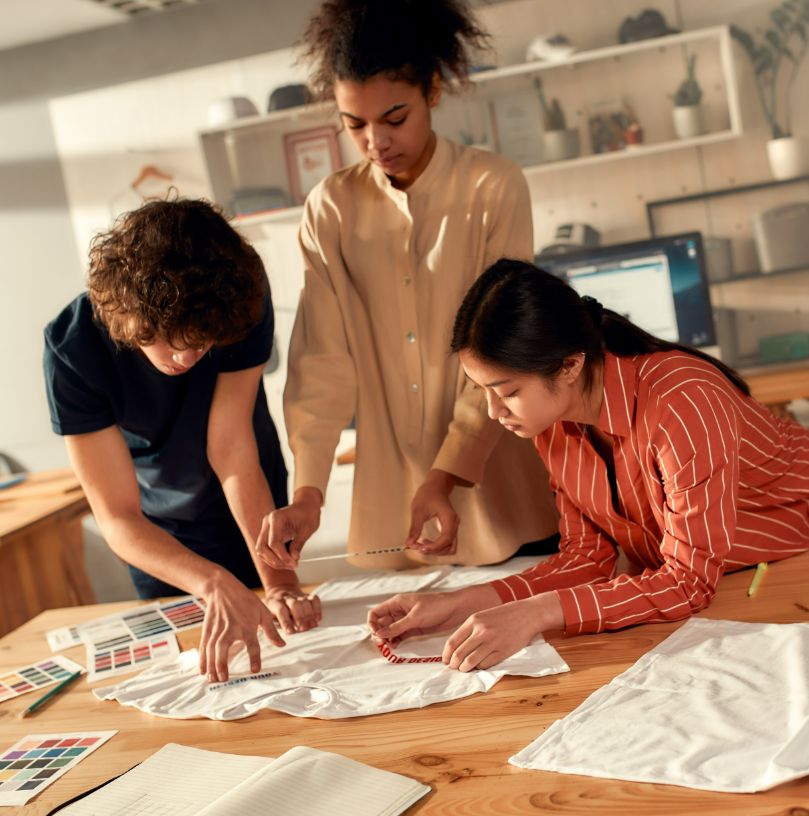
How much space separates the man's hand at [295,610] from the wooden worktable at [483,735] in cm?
30

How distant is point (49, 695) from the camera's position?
1.56m

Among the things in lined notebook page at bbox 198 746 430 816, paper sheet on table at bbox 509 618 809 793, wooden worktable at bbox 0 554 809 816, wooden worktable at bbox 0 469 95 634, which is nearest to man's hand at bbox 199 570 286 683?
wooden worktable at bbox 0 554 809 816

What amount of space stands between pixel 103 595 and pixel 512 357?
3616 mm

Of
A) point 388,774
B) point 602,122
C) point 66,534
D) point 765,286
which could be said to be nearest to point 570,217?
point 602,122

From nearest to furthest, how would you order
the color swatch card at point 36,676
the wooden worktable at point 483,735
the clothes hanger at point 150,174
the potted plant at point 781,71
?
the wooden worktable at point 483,735 < the color swatch card at point 36,676 < the potted plant at point 781,71 < the clothes hanger at point 150,174

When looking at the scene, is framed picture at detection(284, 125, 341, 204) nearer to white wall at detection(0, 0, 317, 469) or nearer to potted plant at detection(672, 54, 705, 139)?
white wall at detection(0, 0, 317, 469)

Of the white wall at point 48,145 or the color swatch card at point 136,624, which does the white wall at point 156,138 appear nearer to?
the white wall at point 48,145

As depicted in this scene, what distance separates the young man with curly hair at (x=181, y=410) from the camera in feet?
4.94

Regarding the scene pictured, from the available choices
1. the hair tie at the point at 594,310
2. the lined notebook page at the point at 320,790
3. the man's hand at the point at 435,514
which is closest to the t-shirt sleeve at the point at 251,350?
the man's hand at the point at 435,514

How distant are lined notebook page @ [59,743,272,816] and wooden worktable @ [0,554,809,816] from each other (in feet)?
0.12

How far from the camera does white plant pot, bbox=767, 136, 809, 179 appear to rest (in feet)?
12.5

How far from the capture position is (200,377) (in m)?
1.90

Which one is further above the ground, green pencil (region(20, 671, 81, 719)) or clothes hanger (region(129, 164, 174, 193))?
clothes hanger (region(129, 164, 174, 193))

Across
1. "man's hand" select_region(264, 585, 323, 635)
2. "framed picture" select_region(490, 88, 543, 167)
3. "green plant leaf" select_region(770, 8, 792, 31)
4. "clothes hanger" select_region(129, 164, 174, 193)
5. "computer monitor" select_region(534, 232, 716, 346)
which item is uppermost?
"green plant leaf" select_region(770, 8, 792, 31)
